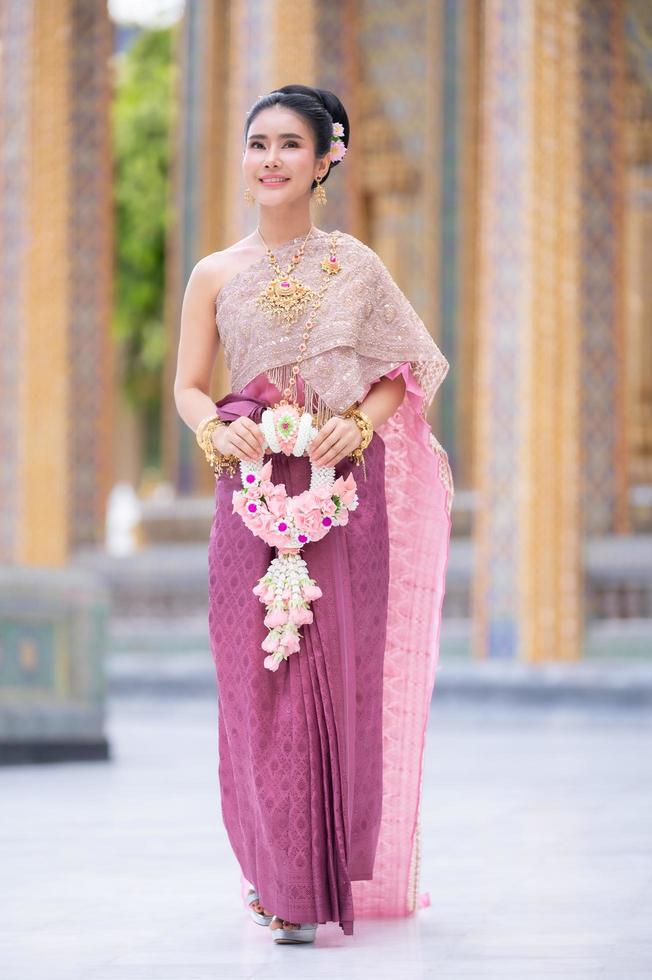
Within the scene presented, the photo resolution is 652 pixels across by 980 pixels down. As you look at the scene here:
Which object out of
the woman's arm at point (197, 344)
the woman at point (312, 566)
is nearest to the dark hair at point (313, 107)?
the woman at point (312, 566)

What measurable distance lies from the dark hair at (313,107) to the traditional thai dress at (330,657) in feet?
0.61

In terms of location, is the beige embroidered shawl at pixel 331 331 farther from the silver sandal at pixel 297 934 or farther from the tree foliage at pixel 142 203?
the tree foliage at pixel 142 203

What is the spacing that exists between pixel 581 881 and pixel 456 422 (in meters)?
8.13

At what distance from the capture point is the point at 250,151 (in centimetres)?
371

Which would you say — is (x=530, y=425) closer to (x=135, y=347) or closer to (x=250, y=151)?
(x=250, y=151)

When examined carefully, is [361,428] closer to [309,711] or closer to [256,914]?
[309,711]

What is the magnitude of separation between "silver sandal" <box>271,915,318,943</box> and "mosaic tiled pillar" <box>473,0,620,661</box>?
5423mm

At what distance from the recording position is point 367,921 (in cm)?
376

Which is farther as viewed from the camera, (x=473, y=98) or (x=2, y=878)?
(x=473, y=98)

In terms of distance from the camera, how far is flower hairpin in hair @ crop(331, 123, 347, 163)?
3.75 metres

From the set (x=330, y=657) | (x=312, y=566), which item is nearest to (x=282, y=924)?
(x=330, y=657)

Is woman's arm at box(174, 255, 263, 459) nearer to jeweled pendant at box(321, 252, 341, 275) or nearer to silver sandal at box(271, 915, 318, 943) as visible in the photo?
jeweled pendant at box(321, 252, 341, 275)

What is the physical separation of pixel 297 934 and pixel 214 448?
0.91 m

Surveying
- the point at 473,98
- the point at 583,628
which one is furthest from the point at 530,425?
the point at 473,98
